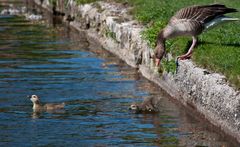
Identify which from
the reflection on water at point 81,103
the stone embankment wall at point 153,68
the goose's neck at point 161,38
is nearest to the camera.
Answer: the stone embankment wall at point 153,68

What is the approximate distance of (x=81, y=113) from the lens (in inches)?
559

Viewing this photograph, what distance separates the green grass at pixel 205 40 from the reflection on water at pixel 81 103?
0.93 metres

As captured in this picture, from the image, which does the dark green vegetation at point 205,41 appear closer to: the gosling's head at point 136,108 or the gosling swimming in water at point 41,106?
the gosling's head at point 136,108

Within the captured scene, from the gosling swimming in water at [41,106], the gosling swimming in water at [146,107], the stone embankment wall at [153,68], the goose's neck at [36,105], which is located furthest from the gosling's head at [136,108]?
the goose's neck at [36,105]

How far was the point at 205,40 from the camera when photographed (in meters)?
15.9

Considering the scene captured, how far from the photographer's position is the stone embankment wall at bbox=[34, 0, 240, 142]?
40.7 feet

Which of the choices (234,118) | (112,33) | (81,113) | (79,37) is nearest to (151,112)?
(81,113)

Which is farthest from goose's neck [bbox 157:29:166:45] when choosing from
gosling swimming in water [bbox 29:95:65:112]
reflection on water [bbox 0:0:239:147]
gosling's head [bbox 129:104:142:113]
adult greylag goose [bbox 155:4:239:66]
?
gosling swimming in water [bbox 29:95:65:112]

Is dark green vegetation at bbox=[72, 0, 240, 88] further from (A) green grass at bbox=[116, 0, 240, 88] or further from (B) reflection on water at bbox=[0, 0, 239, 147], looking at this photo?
(B) reflection on water at bbox=[0, 0, 239, 147]

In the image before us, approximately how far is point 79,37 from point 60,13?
5751 mm

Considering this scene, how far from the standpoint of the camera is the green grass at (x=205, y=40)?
44.6ft

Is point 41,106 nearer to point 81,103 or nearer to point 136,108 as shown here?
point 81,103

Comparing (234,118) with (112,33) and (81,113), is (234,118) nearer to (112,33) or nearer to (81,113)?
(81,113)

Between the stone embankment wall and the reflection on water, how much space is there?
234 mm
